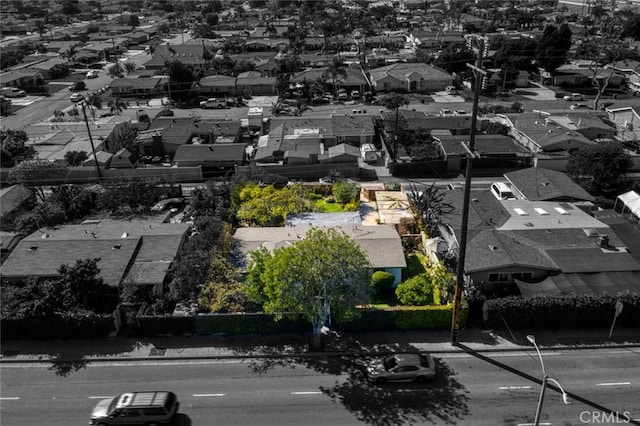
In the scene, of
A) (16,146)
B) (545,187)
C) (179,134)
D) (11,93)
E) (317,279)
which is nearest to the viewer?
(317,279)

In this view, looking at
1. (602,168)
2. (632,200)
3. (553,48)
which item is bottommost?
(632,200)

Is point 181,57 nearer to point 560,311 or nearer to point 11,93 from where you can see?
point 11,93

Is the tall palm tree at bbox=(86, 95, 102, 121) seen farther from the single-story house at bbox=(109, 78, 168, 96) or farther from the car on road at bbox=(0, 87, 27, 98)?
the car on road at bbox=(0, 87, 27, 98)

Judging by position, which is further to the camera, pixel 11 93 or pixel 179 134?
pixel 11 93

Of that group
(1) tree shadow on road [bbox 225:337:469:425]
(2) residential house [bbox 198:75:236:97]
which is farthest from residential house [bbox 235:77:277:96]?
(1) tree shadow on road [bbox 225:337:469:425]

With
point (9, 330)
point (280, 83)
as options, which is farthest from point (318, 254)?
point (280, 83)

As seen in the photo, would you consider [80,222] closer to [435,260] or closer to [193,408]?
[193,408]

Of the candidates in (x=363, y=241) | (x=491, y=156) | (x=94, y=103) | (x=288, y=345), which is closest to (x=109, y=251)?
(x=288, y=345)
